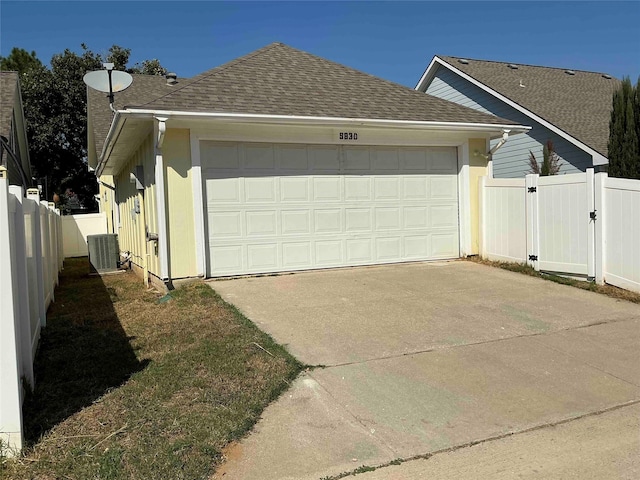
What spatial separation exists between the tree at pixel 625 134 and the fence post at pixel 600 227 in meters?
1.27

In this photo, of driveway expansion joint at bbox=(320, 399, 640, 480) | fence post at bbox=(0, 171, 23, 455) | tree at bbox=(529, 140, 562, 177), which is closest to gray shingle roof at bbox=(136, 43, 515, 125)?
tree at bbox=(529, 140, 562, 177)

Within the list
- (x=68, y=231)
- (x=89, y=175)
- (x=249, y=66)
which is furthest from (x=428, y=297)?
(x=89, y=175)

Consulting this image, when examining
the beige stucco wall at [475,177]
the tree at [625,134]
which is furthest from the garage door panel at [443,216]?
the tree at [625,134]

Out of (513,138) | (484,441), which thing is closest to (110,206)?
(513,138)

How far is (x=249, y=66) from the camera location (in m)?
10.4

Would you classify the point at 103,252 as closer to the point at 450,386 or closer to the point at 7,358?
the point at 7,358

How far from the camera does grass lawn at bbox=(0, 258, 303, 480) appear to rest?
3.15 metres

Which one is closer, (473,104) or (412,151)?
(412,151)

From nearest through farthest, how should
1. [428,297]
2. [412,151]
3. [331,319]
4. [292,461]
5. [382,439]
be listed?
[292,461], [382,439], [331,319], [428,297], [412,151]

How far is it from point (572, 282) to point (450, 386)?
5.09 m

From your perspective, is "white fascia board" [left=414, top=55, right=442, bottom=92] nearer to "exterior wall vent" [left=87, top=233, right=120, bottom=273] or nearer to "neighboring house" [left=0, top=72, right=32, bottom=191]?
"exterior wall vent" [left=87, top=233, right=120, bottom=273]

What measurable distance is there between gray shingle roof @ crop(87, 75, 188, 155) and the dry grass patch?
A: 9.38m

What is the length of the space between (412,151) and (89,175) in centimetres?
2731

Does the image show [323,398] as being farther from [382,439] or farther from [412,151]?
[412,151]
